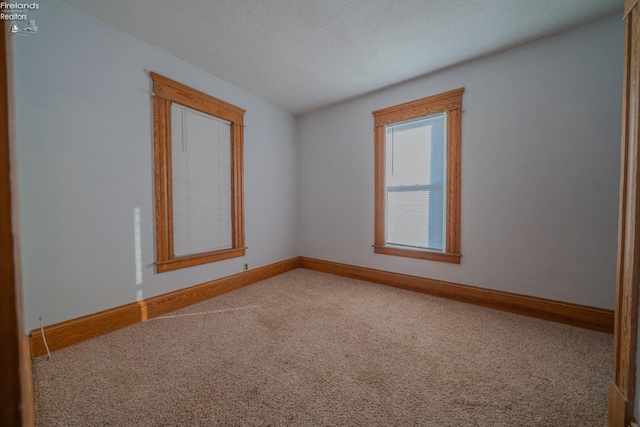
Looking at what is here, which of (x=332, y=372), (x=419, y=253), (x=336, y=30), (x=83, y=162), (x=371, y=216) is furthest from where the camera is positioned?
(x=371, y=216)

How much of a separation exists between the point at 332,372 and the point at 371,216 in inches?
88.8

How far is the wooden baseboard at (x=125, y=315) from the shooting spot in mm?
1801

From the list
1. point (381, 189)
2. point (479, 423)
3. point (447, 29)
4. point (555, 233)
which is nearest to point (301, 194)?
point (381, 189)

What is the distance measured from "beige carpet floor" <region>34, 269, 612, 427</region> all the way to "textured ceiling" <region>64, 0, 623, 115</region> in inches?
105

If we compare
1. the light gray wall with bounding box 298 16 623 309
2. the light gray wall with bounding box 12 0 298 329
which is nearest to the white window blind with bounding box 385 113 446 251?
the light gray wall with bounding box 298 16 623 309

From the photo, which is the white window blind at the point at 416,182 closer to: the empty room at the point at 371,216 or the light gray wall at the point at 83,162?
the empty room at the point at 371,216

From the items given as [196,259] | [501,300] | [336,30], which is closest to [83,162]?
[196,259]

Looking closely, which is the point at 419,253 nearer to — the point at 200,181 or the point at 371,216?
the point at 371,216

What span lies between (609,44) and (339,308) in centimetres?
333

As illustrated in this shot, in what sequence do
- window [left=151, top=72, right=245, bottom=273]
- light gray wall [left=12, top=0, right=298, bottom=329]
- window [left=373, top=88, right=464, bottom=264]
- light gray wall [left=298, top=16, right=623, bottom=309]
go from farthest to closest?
window [left=373, top=88, right=464, bottom=264], window [left=151, top=72, right=245, bottom=273], light gray wall [left=298, top=16, right=623, bottom=309], light gray wall [left=12, top=0, right=298, bottom=329]

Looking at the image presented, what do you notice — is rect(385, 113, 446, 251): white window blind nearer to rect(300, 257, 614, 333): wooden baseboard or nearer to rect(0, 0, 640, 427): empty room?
rect(0, 0, 640, 427): empty room

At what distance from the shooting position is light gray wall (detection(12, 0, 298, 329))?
5.72 ft

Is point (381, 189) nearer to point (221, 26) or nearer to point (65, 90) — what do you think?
point (221, 26)

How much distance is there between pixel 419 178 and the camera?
3080 millimetres
